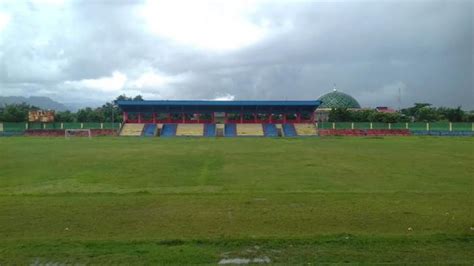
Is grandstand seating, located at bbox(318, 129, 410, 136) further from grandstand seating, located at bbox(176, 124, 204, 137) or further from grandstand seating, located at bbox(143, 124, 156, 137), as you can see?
grandstand seating, located at bbox(143, 124, 156, 137)

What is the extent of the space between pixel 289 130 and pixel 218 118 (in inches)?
513

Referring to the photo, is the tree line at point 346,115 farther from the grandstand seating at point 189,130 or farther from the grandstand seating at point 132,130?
the grandstand seating at point 189,130

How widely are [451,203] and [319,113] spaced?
107564 mm

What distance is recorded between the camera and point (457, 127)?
76438 mm

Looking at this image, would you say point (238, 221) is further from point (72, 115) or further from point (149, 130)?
point (72, 115)

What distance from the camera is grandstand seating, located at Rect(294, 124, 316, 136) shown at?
74.2 meters

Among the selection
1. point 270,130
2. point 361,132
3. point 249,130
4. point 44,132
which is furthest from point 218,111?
point 44,132

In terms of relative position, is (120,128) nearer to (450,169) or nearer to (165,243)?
(450,169)

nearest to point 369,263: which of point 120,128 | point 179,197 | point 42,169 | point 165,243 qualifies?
point 165,243

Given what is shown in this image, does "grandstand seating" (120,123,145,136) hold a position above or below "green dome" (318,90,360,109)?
below

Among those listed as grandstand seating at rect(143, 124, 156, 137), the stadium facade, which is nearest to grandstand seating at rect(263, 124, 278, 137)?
the stadium facade

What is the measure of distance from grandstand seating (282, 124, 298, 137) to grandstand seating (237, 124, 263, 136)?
3.84 m

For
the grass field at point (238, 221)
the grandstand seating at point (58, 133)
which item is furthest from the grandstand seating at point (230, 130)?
the grass field at point (238, 221)

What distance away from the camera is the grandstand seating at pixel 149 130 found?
71812 millimetres
